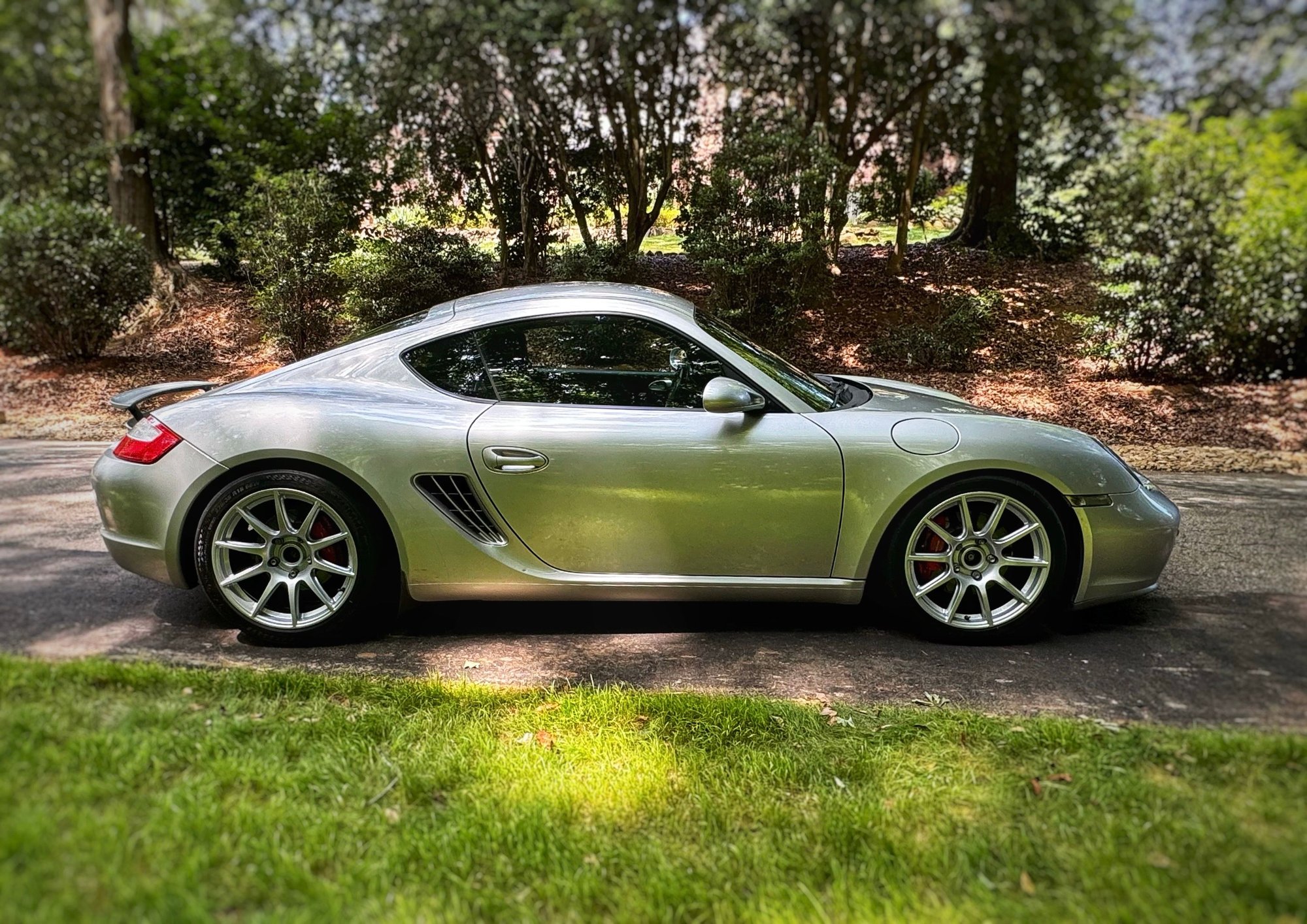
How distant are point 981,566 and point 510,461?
5.83ft

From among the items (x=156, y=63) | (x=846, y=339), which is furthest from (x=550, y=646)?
(x=846, y=339)

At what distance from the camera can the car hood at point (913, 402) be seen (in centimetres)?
328

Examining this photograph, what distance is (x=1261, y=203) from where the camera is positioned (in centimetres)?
215

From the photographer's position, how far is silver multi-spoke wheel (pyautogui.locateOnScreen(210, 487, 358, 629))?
2.97 m

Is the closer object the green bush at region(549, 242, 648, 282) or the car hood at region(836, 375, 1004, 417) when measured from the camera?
the car hood at region(836, 375, 1004, 417)

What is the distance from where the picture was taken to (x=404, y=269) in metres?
7.56

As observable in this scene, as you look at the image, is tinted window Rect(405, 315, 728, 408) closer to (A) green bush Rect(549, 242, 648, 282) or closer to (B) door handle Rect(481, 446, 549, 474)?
(B) door handle Rect(481, 446, 549, 474)

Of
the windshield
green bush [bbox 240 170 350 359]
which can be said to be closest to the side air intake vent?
the windshield

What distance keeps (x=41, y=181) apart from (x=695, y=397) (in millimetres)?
3374

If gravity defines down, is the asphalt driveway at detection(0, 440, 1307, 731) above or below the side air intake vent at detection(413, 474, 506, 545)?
below

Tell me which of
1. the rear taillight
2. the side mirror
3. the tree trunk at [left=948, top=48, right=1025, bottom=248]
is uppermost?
the tree trunk at [left=948, top=48, right=1025, bottom=248]

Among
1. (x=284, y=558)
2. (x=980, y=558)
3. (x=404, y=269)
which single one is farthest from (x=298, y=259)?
(x=980, y=558)

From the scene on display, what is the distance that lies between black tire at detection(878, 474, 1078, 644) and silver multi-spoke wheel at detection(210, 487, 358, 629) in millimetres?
1971

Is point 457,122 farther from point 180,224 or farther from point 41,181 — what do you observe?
point 41,181
